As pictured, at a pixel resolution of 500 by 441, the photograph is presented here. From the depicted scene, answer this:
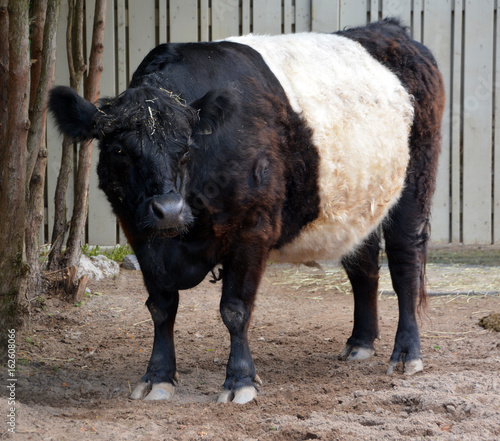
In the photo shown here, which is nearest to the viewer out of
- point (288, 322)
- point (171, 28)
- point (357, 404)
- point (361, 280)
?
point (357, 404)

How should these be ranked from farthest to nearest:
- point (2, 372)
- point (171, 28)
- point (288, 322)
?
1. point (171, 28)
2. point (288, 322)
3. point (2, 372)

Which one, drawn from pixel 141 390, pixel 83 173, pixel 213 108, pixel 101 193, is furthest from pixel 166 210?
pixel 101 193

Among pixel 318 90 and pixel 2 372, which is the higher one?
pixel 318 90

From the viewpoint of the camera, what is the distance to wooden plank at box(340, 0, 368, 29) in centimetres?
875

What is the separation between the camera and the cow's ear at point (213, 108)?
3.86 m

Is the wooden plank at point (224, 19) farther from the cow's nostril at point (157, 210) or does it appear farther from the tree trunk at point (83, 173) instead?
the cow's nostril at point (157, 210)

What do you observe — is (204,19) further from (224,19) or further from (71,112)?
(71,112)

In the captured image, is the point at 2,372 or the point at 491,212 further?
the point at 491,212

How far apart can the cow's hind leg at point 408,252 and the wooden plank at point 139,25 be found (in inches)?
187

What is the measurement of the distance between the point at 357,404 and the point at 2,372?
2.36 meters

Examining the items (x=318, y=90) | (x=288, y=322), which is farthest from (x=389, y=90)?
(x=288, y=322)

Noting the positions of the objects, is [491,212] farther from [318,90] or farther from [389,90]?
[318,90]

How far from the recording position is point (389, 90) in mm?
4930

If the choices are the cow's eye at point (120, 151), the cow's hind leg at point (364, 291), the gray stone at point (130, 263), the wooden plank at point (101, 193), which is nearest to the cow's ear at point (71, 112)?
the cow's eye at point (120, 151)
